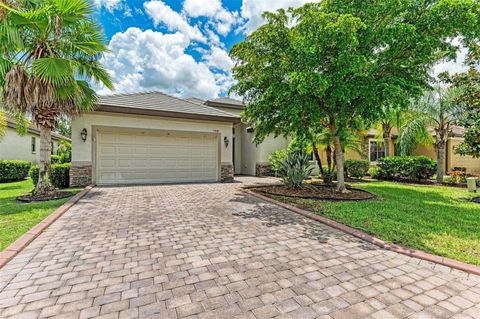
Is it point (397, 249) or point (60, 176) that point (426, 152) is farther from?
point (60, 176)

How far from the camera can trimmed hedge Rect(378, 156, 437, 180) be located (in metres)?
13.3

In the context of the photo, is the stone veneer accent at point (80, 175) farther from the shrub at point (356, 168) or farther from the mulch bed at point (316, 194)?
the shrub at point (356, 168)

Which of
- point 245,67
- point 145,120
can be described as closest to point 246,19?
point 245,67

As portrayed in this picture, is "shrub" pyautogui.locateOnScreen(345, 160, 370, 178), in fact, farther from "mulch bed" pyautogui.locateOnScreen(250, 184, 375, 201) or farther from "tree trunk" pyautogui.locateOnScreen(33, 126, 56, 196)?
"tree trunk" pyautogui.locateOnScreen(33, 126, 56, 196)

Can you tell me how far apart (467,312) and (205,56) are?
56.3 ft

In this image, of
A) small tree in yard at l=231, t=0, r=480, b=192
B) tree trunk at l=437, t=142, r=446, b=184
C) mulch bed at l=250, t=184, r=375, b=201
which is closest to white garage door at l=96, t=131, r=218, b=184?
mulch bed at l=250, t=184, r=375, b=201

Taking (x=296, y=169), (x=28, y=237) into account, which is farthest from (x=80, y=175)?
(x=296, y=169)

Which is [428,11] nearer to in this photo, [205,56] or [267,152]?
[267,152]

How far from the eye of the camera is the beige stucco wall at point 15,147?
15.4 m

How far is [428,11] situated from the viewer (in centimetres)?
641

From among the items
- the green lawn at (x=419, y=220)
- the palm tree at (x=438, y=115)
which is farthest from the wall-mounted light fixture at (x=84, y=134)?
the palm tree at (x=438, y=115)

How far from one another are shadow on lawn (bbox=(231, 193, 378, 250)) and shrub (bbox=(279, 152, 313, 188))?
2.26m

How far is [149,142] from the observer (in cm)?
1221

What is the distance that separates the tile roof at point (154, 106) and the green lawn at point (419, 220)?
6.90m
